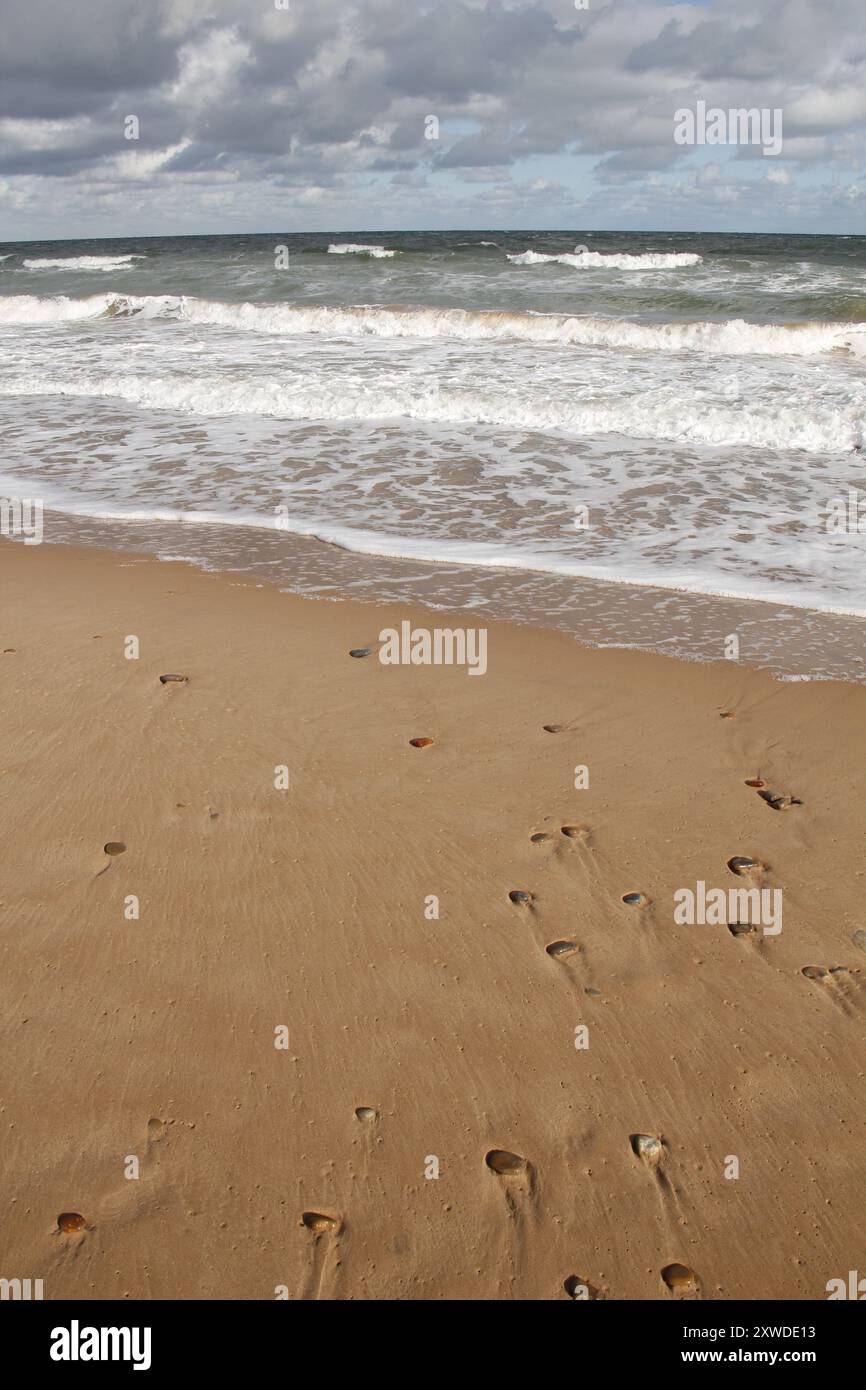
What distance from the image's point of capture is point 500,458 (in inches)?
369

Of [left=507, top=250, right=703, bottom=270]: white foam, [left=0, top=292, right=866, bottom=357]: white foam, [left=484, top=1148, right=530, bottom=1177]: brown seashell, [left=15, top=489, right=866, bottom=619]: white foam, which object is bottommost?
[left=484, top=1148, right=530, bottom=1177]: brown seashell

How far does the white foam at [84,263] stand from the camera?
39656 millimetres

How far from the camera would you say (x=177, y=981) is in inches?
110

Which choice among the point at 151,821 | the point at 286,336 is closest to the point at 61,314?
the point at 286,336

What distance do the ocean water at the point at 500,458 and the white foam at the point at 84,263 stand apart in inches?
849

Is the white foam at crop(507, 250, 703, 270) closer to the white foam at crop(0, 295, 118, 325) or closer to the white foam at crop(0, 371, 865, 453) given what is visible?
the white foam at crop(0, 295, 118, 325)

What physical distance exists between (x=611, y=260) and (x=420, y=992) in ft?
122

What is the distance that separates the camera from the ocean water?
6141mm

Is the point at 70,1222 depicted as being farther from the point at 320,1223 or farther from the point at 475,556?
the point at 475,556

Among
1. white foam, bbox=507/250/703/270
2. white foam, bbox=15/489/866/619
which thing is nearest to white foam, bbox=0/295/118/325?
white foam, bbox=507/250/703/270

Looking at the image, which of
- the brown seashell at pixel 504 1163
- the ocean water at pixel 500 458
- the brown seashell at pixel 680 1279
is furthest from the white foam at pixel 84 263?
the brown seashell at pixel 680 1279

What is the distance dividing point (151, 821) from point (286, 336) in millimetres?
17830

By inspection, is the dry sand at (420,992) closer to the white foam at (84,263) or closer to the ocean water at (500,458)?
the ocean water at (500,458)

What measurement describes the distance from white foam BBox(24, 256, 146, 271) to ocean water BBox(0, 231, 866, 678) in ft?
70.7
